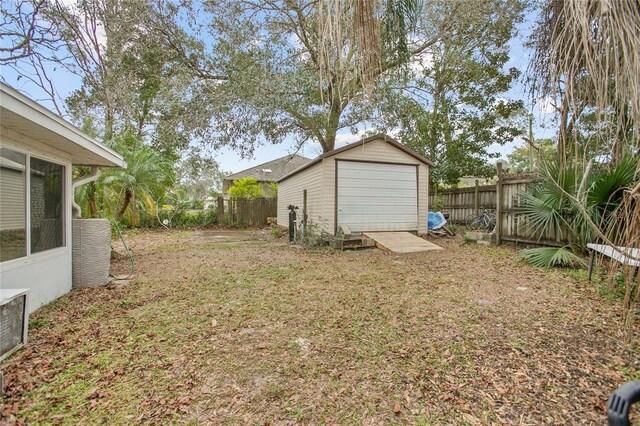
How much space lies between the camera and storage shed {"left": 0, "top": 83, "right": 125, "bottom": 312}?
9.09 ft

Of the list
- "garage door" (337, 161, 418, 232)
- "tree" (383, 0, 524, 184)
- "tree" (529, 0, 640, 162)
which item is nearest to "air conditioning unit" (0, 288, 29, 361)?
"tree" (529, 0, 640, 162)

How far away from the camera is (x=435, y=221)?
391 inches

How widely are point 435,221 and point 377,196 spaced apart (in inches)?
103

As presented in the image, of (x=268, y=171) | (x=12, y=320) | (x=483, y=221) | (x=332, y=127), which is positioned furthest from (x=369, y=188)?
(x=268, y=171)

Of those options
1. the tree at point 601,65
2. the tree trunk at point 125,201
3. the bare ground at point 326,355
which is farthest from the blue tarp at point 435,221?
the tree trunk at point 125,201

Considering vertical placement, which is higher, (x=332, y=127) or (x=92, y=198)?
(x=332, y=127)

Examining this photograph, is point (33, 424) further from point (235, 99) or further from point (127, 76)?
point (127, 76)

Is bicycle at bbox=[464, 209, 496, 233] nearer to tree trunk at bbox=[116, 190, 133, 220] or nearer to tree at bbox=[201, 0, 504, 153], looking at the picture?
tree at bbox=[201, 0, 504, 153]

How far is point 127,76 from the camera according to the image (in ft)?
28.1

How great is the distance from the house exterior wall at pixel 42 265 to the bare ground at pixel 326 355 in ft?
0.75

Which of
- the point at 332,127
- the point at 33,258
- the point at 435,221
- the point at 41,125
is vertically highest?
the point at 332,127

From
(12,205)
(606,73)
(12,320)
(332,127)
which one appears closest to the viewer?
(606,73)

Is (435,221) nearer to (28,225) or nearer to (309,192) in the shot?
(309,192)

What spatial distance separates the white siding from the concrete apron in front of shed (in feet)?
4.40
